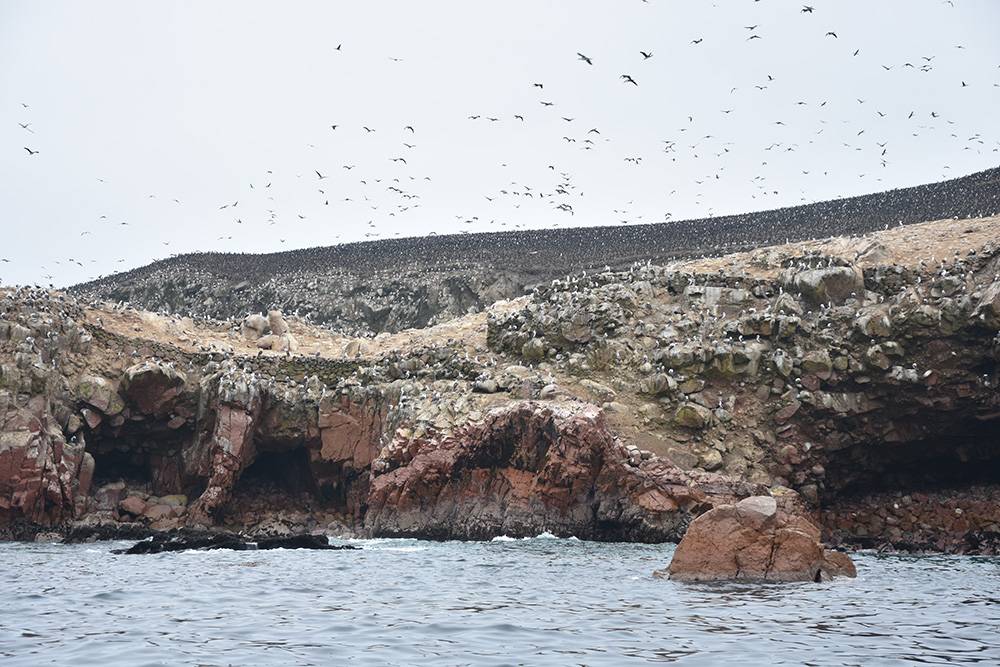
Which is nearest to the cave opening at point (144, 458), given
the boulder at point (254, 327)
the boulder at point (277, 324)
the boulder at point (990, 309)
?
the boulder at point (254, 327)

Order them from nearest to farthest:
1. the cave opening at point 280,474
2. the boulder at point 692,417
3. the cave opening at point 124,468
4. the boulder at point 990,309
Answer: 1. the boulder at point 990,309
2. the boulder at point 692,417
3. the cave opening at point 124,468
4. the cave opening at point 280,474

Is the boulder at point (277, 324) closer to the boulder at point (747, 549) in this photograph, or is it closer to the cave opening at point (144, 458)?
the cave opening at point (144, 458)

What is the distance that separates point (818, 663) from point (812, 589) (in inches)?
350

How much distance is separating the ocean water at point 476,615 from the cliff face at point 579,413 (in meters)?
11.1

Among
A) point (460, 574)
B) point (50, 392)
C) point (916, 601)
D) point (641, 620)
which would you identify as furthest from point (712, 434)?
point (50, 392)

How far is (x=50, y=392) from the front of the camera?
152ft

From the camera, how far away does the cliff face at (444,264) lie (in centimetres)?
8431

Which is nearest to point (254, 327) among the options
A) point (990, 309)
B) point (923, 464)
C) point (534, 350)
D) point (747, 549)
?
point (534, 350)

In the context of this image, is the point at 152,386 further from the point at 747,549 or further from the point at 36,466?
the point at 747,549

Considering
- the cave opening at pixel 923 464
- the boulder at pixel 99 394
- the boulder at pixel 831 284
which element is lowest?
the cave opening at pixel 923 464

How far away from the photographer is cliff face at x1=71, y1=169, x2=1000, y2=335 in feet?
277

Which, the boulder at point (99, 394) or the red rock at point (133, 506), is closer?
the boulder at point (99, 394)

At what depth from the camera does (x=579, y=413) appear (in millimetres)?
41656

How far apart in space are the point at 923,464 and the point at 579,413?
53.1 feet
